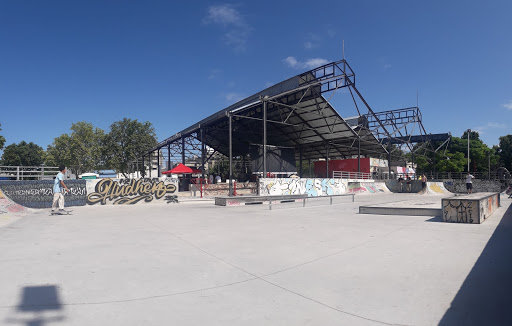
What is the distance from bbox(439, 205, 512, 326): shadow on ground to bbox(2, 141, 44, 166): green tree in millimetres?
75404

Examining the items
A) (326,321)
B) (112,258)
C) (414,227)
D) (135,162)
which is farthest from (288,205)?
(135,162)

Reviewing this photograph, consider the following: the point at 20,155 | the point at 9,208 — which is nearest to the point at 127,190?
the point at 9,208

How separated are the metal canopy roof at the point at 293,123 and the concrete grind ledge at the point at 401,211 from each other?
14.8 m

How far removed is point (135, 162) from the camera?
1874 inches

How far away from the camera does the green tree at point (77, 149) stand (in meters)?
41.8

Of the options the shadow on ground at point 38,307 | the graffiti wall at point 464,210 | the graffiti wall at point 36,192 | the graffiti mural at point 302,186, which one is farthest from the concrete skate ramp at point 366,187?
the shadow on ground at point 38,307

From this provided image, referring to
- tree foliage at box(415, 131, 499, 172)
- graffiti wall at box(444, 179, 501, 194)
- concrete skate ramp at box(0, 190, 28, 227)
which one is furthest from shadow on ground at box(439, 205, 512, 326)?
tree foliage at box(415, 131, 499, 172)

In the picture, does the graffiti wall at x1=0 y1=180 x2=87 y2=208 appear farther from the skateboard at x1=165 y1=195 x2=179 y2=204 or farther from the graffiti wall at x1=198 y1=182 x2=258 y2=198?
the graffiti wall at x1=198 y1=182 x2=258 y2=198

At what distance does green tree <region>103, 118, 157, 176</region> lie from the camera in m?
46.0

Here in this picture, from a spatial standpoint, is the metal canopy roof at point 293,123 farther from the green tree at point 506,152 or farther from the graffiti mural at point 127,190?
the green tree at point 506,152

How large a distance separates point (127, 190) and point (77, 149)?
98.2ft

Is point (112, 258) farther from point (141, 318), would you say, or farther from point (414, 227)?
point (414, 227)

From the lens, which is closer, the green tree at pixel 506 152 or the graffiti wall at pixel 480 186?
the graffiti wall at pixel 480 186

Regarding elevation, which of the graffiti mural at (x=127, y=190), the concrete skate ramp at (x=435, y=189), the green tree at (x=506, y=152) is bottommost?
the concrete skate ramp at (x=435, y=189)
